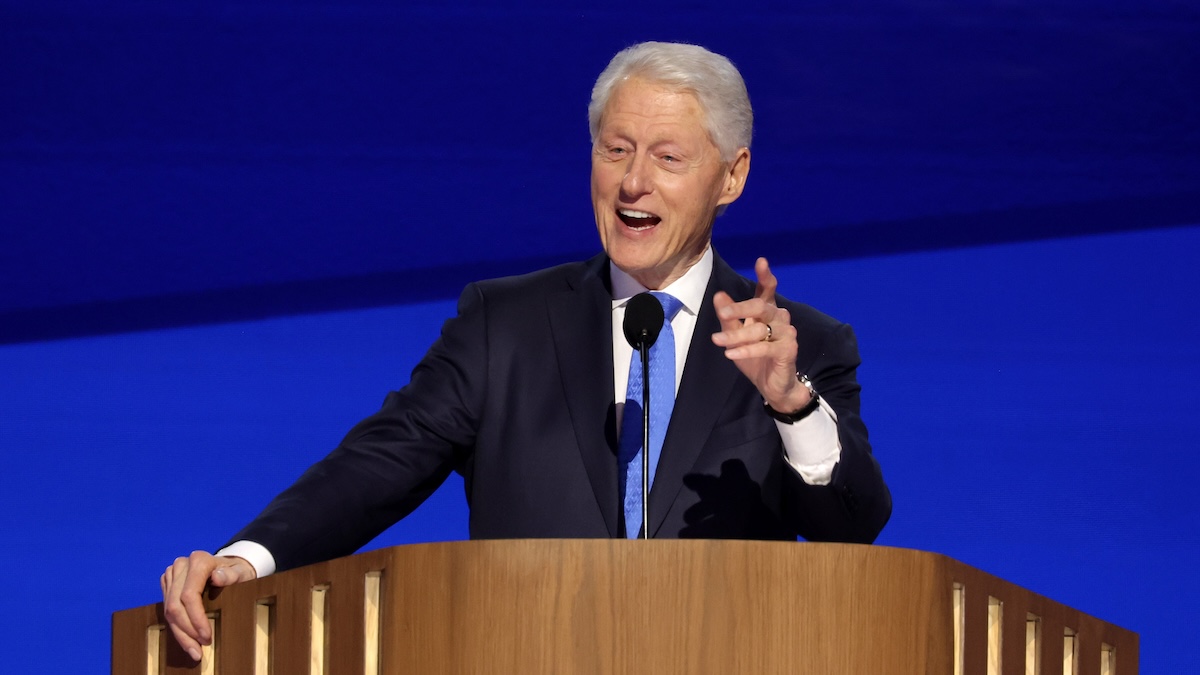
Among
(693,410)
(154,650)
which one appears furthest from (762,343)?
(154,650)

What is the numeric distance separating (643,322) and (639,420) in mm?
228

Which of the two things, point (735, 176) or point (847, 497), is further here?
point (735, 176)

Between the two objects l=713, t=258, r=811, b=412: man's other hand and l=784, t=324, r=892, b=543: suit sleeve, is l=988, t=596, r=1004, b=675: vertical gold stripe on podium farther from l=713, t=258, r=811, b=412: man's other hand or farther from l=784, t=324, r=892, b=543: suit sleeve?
l=713, t=258, r=811, b=412: man's other hand

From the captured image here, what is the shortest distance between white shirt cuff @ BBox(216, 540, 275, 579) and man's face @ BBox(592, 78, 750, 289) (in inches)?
24.5

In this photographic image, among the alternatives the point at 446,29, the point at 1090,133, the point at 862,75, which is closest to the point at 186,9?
the point at 446,29

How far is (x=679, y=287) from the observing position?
2191 mm

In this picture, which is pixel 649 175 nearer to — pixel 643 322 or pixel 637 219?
pixel 637 219

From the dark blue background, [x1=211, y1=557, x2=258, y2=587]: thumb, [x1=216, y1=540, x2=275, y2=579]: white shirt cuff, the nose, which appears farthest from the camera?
the dark blue background

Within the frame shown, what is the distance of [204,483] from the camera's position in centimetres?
304

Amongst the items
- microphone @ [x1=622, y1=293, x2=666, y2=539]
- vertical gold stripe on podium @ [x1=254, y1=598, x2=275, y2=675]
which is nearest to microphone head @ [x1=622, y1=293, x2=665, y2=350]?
microphone @ [x1=622, y1=293, x2=666, y2=539]

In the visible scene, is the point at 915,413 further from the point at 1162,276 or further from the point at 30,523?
the point at 30,523

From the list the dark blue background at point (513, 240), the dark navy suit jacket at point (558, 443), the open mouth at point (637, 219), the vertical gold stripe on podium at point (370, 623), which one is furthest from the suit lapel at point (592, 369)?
the dark blue background at point (513, 240)

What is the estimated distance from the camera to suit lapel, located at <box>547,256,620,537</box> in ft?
6.47

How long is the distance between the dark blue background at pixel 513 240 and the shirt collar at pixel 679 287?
36.7 inches
